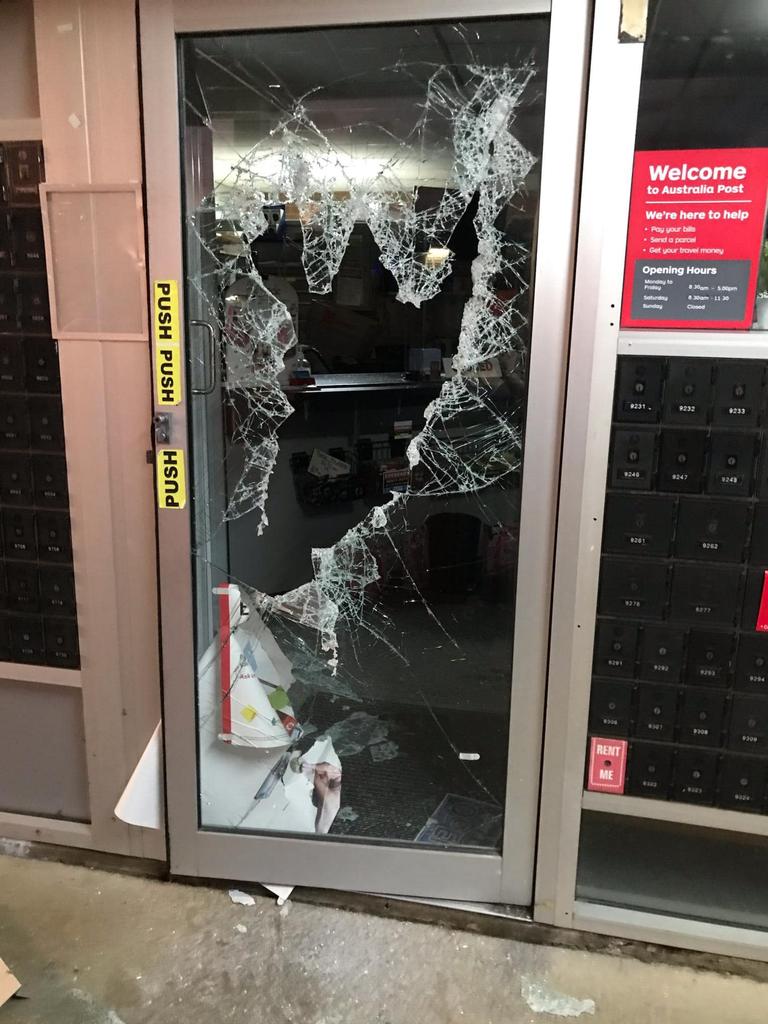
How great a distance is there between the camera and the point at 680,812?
5.10 feet

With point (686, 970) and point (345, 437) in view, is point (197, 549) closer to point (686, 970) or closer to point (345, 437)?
point (345, 437)

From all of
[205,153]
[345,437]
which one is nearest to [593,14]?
[205,153]

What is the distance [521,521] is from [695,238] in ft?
2.06

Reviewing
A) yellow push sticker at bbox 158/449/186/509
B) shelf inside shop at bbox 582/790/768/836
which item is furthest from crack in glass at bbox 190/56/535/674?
shelf inside shop at bbox 582/790/768/836

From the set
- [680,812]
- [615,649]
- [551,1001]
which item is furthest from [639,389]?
[551,1001]

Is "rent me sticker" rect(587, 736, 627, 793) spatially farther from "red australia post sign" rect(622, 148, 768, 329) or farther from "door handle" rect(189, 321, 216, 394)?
"door handle" rect(189, 321, 216, 394)

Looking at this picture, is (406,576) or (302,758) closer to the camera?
(406,576)

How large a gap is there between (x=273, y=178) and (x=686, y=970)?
6.28 ft

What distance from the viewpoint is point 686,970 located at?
1579 millimetres

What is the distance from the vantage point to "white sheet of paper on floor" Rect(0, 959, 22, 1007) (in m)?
1.51

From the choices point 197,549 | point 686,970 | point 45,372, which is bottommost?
point 686,970

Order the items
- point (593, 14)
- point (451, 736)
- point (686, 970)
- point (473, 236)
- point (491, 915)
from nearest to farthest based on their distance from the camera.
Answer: point (593, 14), point (473, 236), point (686, 970), point (491, 915), point (451, 736)

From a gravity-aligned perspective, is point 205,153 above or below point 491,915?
above

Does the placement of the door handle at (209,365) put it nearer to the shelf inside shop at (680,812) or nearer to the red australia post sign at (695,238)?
the red australia post sign at (695,238)
